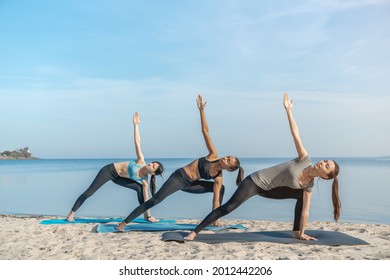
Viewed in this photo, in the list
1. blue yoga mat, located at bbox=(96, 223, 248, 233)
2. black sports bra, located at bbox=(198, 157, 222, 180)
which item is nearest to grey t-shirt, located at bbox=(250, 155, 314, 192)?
black sports bra, located at bbox=(198, 157, 222, 180)

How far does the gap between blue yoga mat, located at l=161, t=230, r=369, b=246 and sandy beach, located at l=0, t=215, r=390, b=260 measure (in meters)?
0.09

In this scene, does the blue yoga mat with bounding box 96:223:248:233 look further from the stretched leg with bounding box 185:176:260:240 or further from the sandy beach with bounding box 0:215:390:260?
the stretched leg with bounding box 185:176:260:240

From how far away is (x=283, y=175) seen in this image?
4613 millimetres

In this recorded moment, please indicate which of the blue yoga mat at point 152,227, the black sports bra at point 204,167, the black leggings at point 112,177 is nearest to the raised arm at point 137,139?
the black leggings at point 112,177

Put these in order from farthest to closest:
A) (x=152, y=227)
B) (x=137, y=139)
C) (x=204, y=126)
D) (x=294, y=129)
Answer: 1. (x=137, y=139)
2. (x=152, y=227)
3. (x=204, y=126)
4. (x=294, y=129)

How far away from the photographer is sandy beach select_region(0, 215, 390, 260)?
14.1 ft

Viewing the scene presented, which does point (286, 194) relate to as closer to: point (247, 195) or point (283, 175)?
point (283, 175)

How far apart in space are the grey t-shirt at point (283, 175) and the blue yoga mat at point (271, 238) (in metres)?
0.63

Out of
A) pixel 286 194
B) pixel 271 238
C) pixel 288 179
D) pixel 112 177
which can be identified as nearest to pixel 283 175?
pixel 288 179

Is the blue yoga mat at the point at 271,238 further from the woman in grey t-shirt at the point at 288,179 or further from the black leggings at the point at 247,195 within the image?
the woman in grey t-shirt at the point at 288,179

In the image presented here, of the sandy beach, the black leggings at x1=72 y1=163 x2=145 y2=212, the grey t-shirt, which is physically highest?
the grey t-shirt

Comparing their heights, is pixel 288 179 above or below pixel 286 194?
above

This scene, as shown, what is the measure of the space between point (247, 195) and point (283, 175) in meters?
0.42
